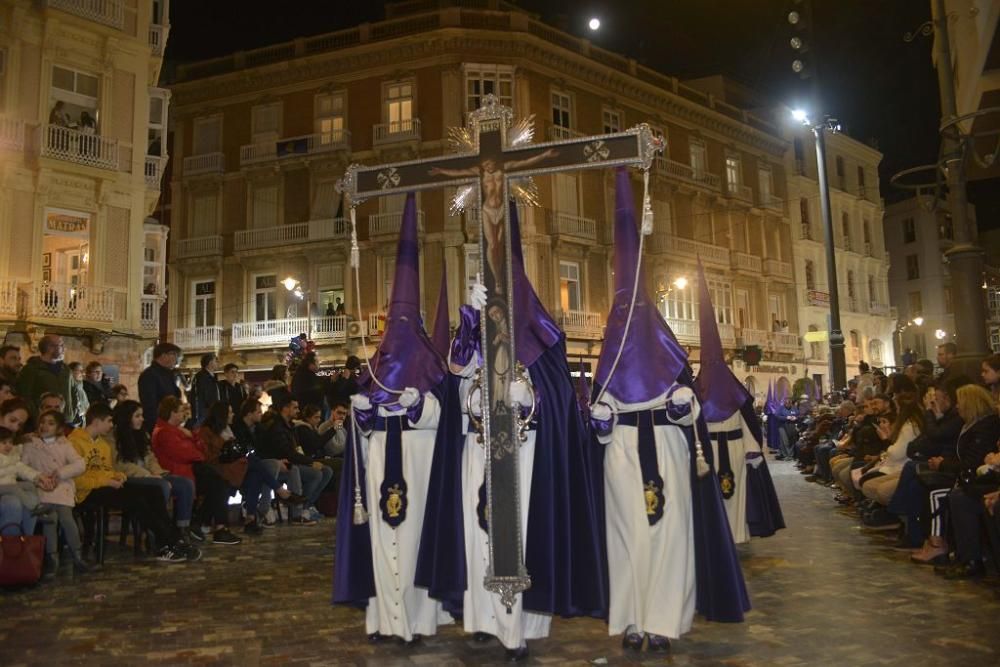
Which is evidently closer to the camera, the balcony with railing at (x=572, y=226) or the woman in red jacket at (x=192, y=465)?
the woman in red jacket at (x=192, y=465)

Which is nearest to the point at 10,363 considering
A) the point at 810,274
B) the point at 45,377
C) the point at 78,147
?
the point at 45,377

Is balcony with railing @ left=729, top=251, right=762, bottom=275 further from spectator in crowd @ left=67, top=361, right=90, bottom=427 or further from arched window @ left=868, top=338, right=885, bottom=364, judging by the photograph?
spectator in crowd @ left=67, top=361, right=90, bottom=427

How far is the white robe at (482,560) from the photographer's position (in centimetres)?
506

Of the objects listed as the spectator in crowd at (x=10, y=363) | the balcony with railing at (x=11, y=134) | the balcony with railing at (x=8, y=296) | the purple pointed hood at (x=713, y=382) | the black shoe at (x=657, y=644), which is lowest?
the black shoe at (x=657, y=644)

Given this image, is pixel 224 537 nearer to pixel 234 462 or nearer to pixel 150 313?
pixel 234 462

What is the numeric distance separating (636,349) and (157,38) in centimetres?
2043

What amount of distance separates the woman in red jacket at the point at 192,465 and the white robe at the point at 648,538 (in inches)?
219

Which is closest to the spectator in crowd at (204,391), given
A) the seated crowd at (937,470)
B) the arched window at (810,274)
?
the seated crowd at (937,470)

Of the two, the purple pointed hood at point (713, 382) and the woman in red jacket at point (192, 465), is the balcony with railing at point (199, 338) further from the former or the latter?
the purple pointed hood at point (713, 382)

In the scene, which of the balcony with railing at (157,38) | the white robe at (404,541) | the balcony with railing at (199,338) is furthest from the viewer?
the balcony with railing at (199,338)

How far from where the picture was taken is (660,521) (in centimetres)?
511

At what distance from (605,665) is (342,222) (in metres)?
26.9

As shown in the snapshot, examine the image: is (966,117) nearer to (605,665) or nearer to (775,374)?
(605,665)

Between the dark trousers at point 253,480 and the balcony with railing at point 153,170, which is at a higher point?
the balcony with railing at point 153,170
